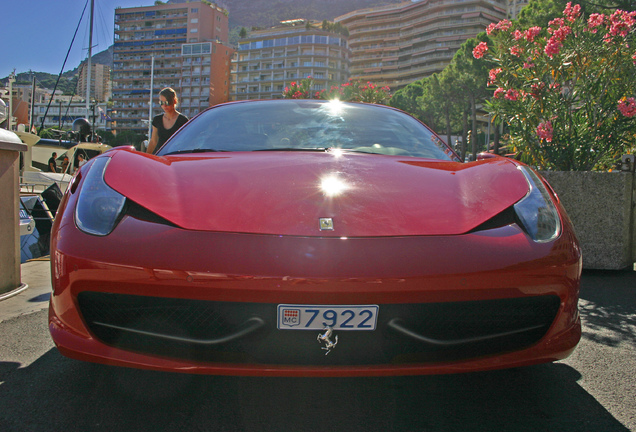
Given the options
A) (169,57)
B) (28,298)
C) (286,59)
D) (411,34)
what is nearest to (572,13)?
(28,298)

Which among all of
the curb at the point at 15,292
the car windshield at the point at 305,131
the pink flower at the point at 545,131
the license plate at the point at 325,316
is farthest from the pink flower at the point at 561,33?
the curb at the point at 15,292

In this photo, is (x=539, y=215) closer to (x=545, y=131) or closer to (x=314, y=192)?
(x=314, y=192)

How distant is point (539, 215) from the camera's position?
67.9 inches

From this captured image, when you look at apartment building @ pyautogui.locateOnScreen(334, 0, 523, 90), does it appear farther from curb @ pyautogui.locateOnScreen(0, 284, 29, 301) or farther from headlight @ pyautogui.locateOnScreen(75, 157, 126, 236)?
headlight @ pyautogui.locateOnScreen(75, 157, 126, 236)

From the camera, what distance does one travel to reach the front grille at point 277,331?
1.45m

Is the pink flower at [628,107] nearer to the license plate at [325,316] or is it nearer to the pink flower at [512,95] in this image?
the pink flower at [512,95]

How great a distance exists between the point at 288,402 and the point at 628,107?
480 cm

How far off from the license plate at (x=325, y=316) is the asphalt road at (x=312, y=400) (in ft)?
1.21

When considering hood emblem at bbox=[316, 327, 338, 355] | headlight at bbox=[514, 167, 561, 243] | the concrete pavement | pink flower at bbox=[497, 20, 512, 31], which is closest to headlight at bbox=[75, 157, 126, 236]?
hood emblem at bbox=[316, 327, 338, 355]

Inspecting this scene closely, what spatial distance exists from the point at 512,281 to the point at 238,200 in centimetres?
88

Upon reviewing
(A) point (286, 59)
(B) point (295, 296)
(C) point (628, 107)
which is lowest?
(B) point (295, 296)

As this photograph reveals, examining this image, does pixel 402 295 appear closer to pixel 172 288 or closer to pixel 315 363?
pixel 315 363

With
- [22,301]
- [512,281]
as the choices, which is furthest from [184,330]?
[22,301]

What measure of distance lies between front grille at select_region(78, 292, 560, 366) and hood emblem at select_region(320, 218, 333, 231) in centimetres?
29
